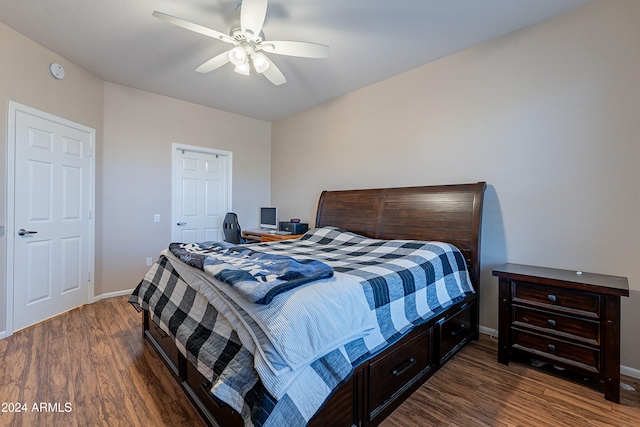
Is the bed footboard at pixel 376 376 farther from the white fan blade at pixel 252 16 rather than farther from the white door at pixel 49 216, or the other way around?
the white fan blade at pixel 252 16

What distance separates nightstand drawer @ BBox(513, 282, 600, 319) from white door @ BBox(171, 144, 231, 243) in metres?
4.06

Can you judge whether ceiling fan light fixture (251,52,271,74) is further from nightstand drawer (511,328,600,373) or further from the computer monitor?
nightstand drawer (511,328,600,373)

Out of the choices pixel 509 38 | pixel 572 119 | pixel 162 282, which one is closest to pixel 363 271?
pixel 162 282

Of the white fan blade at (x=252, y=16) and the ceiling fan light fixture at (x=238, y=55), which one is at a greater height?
the white fan blade at (x=252, y=16)

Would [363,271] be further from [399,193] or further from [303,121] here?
[303,121]

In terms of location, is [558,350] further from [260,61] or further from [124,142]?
[124,142]

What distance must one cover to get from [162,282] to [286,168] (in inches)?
122

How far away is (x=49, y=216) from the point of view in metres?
2.94

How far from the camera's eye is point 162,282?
2115mm

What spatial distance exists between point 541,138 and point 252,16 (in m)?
2.46

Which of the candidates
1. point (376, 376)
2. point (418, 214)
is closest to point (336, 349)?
point (376, 376)

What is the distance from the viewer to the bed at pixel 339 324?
42.3 inches

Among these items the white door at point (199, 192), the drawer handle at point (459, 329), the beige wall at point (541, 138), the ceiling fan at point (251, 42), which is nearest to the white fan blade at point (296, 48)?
the ceiling fan at point (251, 42)

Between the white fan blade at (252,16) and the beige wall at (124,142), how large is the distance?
91.9 inches
